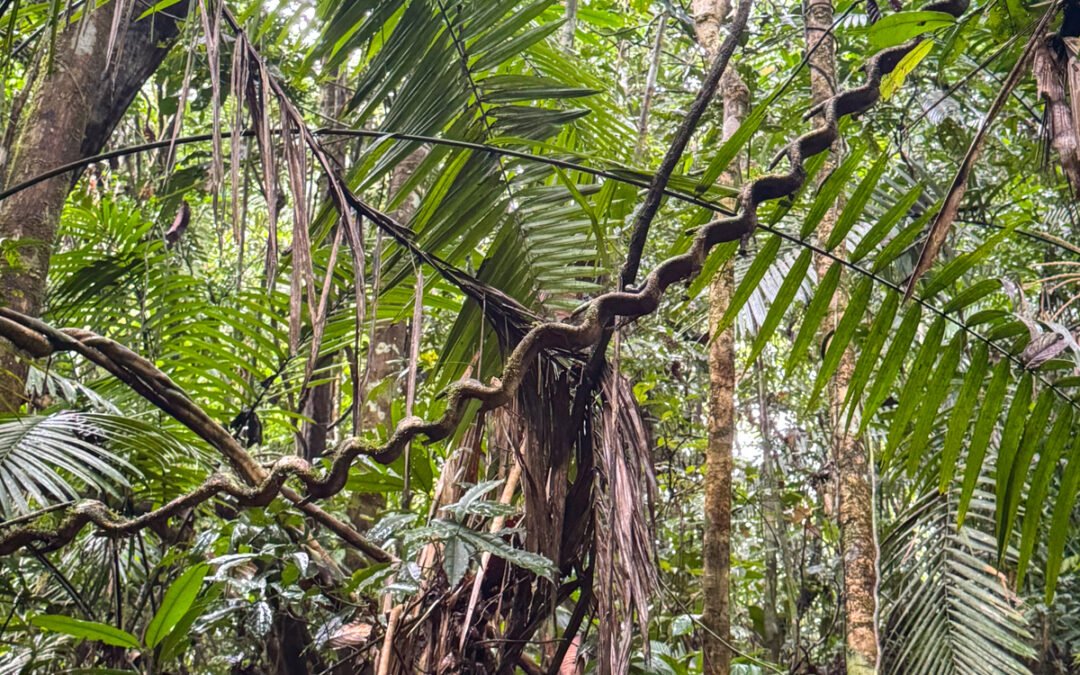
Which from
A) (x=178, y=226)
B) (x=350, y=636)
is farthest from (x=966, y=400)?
(x=178, y=226)

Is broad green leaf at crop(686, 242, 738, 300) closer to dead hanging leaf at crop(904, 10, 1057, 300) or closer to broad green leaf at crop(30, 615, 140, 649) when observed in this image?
dead hanging leaf at crop(904, 10, 1057, 300)

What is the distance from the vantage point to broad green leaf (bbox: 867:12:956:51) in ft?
3.66

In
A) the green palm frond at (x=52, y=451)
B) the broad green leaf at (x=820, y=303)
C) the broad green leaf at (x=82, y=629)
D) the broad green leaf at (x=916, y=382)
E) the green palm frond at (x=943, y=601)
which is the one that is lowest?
the broad green leaf at (x=82, y=629)

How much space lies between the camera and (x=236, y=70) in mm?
1185

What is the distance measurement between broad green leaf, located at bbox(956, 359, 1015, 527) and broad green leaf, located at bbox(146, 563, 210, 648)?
48.9 inches

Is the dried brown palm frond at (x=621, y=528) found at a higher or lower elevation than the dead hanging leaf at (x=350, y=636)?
higher

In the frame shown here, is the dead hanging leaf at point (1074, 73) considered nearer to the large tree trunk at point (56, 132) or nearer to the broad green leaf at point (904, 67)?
the broad green leaf at point (904, 67)

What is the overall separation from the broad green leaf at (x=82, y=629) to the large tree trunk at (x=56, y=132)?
62cm

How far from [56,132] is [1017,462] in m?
2.15

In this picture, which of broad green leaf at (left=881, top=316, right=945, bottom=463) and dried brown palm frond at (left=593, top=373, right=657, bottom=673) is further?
broad green leaf at (left=881, top=316, right=945, bottom=463)

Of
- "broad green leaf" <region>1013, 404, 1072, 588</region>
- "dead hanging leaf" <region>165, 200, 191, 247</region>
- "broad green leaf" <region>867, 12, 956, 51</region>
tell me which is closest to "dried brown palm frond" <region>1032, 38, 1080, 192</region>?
"broad green leaf" <region>867, 12, 956, 51</region>

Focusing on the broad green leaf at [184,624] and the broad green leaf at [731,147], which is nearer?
the broad green leaf at [731,147]

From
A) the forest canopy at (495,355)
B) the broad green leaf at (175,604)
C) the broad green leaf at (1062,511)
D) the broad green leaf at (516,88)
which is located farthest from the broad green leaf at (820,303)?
the broad green leaf at (175,604)

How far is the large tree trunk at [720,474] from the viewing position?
1712 millimetres
